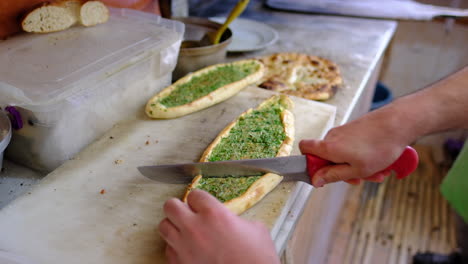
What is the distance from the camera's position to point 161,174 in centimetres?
99

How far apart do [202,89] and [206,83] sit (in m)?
0.06

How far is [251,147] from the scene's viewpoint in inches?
42.8

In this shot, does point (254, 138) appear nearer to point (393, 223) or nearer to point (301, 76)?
point (301, 76)

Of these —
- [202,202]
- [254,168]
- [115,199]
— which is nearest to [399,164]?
[254,168]

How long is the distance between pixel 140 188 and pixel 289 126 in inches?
19.5

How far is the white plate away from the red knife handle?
1.07 meters

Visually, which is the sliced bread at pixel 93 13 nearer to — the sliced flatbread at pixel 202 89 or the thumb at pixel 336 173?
the sliced flatbread at pixel 202 89

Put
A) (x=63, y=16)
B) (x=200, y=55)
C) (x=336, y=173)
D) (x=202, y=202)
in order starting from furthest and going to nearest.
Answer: (x=200, y=55)
(x=63, y=16)
(x=336, y=173)
(x=202, y=202)

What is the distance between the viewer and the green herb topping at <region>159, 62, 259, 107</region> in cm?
132

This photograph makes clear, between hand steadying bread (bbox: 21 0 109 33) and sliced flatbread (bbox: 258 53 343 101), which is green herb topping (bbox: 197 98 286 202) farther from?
hand steadying bread (bbox: 21 0 109 33)

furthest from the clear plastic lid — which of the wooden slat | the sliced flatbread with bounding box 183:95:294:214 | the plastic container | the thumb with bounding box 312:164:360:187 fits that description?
the wooden slat

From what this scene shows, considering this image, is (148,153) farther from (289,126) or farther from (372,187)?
(372,187)

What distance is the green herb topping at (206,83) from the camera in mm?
1317

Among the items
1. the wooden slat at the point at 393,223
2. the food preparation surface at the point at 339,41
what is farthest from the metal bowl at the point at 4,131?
the wooden slat at the point at 393,223
